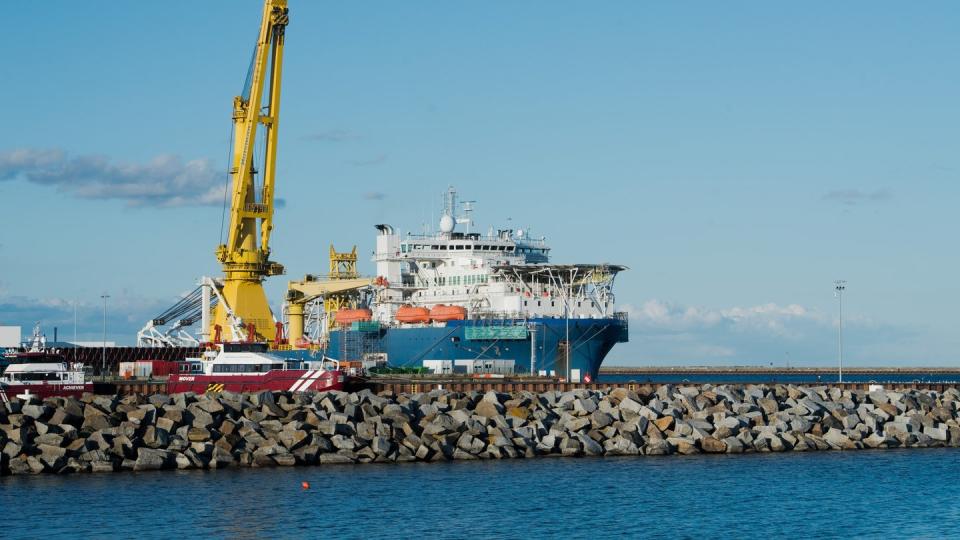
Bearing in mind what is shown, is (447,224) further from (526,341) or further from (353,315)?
(526,341)

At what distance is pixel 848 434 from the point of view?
4956 cm

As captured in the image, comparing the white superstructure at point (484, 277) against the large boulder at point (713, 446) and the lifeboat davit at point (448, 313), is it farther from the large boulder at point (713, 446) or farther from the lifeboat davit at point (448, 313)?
the large boulder at point (713, 446)

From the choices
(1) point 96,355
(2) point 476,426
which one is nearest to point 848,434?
(2) point 476,426

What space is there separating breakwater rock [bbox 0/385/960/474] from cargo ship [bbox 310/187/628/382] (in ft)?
69.2

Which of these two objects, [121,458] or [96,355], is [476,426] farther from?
[96,355]

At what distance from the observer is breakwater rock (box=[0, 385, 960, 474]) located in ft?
133

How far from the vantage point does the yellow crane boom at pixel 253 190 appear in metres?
75.4

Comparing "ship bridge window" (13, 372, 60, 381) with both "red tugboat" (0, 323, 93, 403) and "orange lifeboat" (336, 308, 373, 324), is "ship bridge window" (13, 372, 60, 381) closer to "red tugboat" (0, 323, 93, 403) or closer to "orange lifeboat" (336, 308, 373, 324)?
"red tugboat" (0, 323, 93, 403)

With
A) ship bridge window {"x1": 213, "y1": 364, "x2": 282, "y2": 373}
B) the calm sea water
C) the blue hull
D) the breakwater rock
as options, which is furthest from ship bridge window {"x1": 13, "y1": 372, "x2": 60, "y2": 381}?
the blue hull

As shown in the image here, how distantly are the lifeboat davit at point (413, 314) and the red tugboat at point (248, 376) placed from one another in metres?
26.9

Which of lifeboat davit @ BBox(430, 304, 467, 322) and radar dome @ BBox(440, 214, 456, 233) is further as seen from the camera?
radar dome @ BBox(440, 214, 456, 233)

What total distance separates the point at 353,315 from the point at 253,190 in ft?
45.6

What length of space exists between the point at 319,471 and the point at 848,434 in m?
20.3

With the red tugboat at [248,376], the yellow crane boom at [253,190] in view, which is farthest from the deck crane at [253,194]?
the red tugboat at [248,376]
